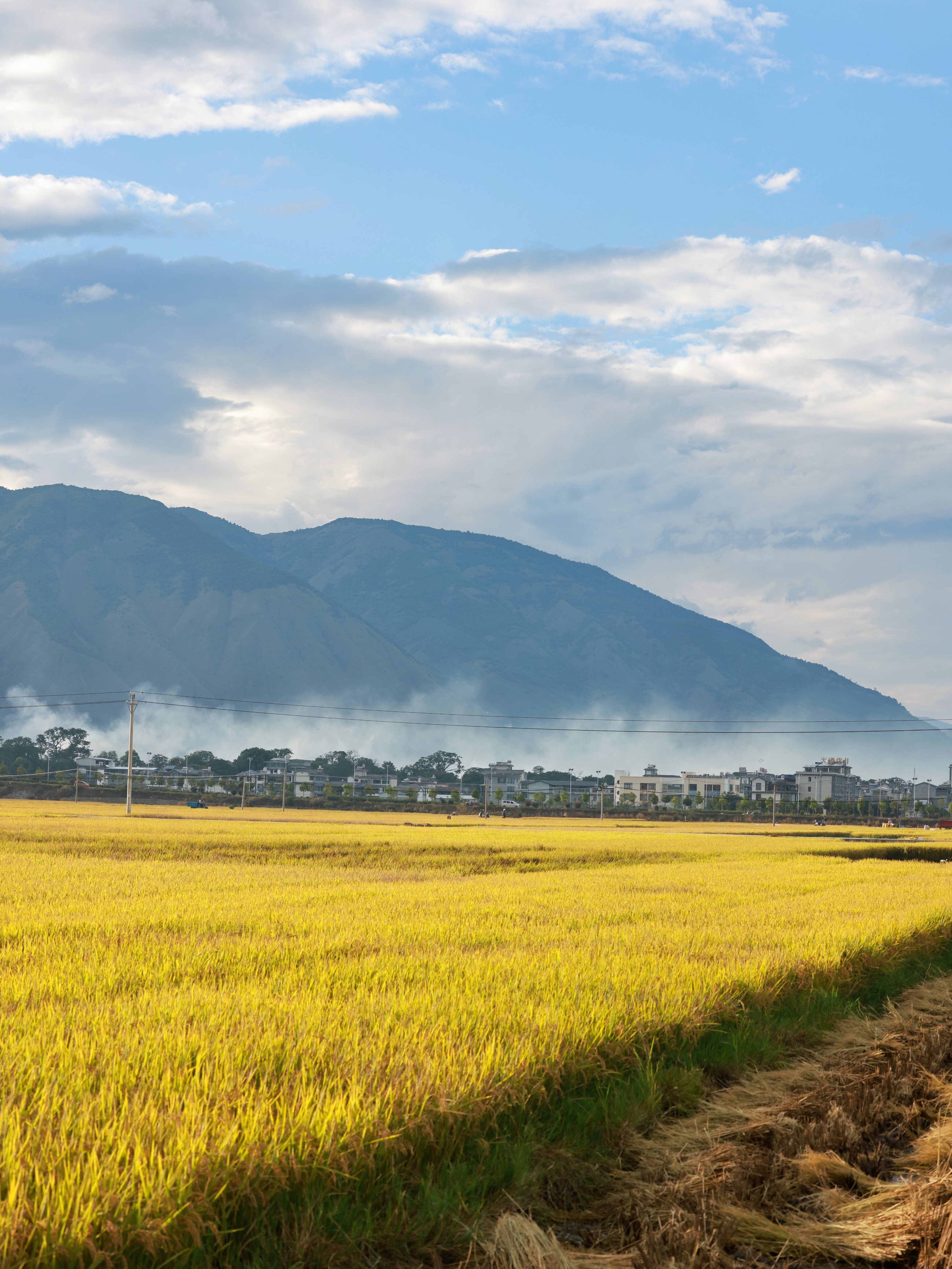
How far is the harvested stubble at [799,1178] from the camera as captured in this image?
4.34 m

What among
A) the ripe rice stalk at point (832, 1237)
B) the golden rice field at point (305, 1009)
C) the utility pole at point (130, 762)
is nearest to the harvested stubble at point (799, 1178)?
the ripe rice stalk at point (832, 1237)

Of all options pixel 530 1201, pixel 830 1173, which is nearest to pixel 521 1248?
pixel 530 1201

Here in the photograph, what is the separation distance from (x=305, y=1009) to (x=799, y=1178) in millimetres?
3409

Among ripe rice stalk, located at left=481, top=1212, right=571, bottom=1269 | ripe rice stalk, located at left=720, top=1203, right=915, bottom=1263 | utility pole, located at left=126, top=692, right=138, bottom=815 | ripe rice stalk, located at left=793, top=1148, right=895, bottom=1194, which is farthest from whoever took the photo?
utility pole, located at left=126, top=692, right=138, bottom=815

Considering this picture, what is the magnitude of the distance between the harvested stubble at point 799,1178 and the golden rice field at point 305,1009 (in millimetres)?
844

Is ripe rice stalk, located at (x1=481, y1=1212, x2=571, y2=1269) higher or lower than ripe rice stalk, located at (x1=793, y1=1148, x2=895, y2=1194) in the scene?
higher

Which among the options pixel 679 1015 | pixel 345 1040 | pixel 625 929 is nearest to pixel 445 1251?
pixel 345 1040

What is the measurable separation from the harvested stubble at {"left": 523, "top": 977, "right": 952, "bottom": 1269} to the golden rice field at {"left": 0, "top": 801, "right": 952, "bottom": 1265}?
844mm

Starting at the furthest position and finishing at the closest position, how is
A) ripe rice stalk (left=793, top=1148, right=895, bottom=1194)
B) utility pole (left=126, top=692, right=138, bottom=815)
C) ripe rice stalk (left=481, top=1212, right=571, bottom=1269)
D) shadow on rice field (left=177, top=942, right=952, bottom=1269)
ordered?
utility pole (left=126, top=692, right=138, bottom=815), ripe rice stalk (left=793, top=1148, right=895, bottom=1194), shadow on rice field (left=177, top=942, right=952, bottom=1269), ripe rice stalk (left=481, top=1212, right=571, bottom=1269)

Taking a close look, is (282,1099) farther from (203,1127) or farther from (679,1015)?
(679,1015)

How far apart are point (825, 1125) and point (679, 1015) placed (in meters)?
1.59

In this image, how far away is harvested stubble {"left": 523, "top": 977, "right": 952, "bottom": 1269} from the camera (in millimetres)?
4344

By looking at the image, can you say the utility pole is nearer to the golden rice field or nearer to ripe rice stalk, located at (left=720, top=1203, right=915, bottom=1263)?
the golden rice field

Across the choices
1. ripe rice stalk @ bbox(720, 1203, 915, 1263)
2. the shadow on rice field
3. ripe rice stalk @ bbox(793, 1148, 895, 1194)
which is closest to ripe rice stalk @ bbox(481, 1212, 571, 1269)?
the shadow on rice field
